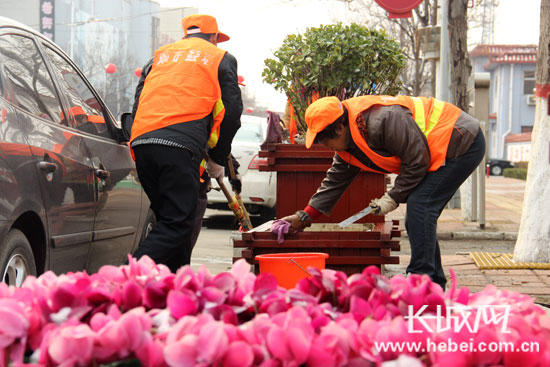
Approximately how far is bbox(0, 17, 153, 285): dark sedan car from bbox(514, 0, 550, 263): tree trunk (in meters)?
3.79

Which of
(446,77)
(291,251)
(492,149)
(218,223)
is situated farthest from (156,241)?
(492,149)

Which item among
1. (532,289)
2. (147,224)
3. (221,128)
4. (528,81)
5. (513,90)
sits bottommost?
(532,289)

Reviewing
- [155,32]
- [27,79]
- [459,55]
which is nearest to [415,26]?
[459,55]

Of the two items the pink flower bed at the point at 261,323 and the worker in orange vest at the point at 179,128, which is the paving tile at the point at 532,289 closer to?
the worker in orange vest at the point at 179,128

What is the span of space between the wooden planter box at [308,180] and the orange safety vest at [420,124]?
1572 millimetres

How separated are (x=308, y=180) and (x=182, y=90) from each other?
2.00 m

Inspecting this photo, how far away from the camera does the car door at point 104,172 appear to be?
4.68 metres

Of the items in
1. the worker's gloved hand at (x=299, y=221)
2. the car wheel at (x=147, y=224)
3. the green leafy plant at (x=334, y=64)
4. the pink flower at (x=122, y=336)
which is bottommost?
the car wheel at (x=147, y=224)

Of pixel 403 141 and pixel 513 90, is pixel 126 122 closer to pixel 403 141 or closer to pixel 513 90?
pixel 403 141

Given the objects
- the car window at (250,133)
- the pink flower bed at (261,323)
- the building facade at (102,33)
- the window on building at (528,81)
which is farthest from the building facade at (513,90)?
the pink flower bed at (261,323)

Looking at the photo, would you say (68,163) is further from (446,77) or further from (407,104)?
(446,77)

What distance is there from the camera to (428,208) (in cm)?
446

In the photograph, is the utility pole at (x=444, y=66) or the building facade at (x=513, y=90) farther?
the building facade at (x=513, y=90)

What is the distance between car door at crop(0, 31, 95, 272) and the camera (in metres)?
3.83
